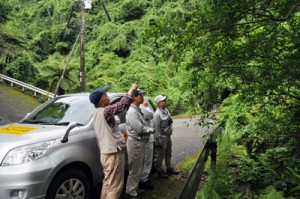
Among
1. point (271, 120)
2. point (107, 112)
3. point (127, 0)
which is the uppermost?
point (127, 0)

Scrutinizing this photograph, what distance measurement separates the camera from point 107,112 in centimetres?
429

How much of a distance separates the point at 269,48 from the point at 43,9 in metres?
33.0

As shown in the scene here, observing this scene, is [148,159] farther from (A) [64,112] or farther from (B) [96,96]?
(B) [96,96]

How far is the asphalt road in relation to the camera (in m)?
9.12

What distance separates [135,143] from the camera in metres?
5.20

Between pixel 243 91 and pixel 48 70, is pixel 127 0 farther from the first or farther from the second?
pixel 243 91

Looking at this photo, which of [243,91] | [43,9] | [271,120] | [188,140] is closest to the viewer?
[243,91]

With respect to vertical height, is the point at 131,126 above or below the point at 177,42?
below

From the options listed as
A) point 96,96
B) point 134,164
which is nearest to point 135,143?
point 134,164

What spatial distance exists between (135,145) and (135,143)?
3 centimetres

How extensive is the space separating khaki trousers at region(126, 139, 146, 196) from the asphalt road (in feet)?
3.88

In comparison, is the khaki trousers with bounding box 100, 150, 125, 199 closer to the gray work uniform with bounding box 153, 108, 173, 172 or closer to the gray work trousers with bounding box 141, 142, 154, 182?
the gray work trousers with bounding box 141, 142, 154, 182

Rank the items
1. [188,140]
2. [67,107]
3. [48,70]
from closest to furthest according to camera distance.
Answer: [67,107] → [188,140] → [48,70]

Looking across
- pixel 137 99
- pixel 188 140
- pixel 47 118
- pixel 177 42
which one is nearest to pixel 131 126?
pixel 137 99
